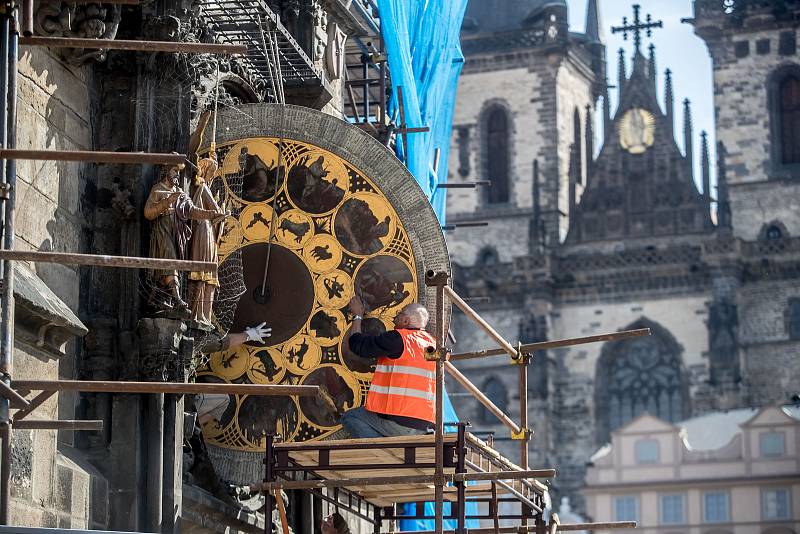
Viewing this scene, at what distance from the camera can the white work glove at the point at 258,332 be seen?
12.9m

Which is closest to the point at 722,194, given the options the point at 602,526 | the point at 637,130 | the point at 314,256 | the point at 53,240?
the point at 637,130

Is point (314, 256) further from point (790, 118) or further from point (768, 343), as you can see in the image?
point (790, 118)

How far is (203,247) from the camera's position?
11.8 m

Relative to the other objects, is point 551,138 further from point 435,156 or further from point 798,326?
point 435,156

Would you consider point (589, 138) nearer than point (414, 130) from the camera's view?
No

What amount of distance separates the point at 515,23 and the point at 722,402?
14425 mm

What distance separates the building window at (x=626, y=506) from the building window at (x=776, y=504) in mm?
3205

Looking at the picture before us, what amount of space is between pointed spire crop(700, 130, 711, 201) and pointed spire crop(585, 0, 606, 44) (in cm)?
873

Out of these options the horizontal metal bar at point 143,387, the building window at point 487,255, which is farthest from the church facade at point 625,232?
the horizontal metal bar at point 143,387

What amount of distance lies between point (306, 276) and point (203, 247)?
1.44 metres

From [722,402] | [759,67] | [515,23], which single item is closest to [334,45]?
[722,402]

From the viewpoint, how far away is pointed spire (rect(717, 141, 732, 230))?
5538 cm

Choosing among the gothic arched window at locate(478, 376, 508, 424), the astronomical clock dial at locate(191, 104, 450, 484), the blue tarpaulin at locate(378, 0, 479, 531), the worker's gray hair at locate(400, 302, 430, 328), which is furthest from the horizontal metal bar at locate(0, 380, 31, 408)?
the gothic arched window at locate(478, 376, 508, 424)

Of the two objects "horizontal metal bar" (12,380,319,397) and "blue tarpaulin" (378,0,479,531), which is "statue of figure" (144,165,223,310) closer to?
"horizontal metal bar" (12,380,319,397)
